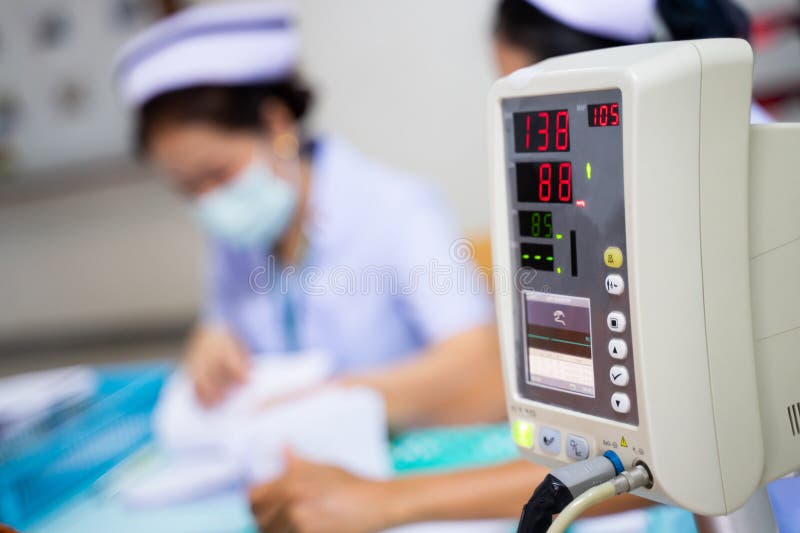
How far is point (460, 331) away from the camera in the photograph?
1.43 m

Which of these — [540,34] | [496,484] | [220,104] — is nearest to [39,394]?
[220,104]

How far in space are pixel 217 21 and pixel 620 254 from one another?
1.19 m

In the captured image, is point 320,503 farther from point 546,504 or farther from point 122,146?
point 122,146

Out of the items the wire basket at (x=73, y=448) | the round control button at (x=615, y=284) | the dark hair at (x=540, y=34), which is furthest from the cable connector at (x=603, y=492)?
the wire basket at (x=73, y=448)

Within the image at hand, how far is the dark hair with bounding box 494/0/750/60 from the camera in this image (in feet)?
2.46

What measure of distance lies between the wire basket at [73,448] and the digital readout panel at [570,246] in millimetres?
810

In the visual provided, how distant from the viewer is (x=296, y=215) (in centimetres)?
158

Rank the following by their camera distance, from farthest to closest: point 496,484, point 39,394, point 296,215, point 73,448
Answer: point 296,215 < point 39,394 < point 73,448 < point 496,484

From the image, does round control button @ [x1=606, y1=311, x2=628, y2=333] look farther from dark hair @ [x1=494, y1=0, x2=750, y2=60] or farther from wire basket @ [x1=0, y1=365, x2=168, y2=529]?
wire basket @ [x1=0, y1=365, x2=168, y2=529]

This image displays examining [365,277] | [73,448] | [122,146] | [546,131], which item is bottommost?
[73,448]

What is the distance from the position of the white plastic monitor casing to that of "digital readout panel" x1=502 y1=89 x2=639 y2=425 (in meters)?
0.01

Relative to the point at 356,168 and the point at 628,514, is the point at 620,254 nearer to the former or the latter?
the point at 628,514

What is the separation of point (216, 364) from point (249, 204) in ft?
1.10

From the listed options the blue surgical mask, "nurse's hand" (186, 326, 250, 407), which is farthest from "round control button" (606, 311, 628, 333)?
the blue surgical mask
